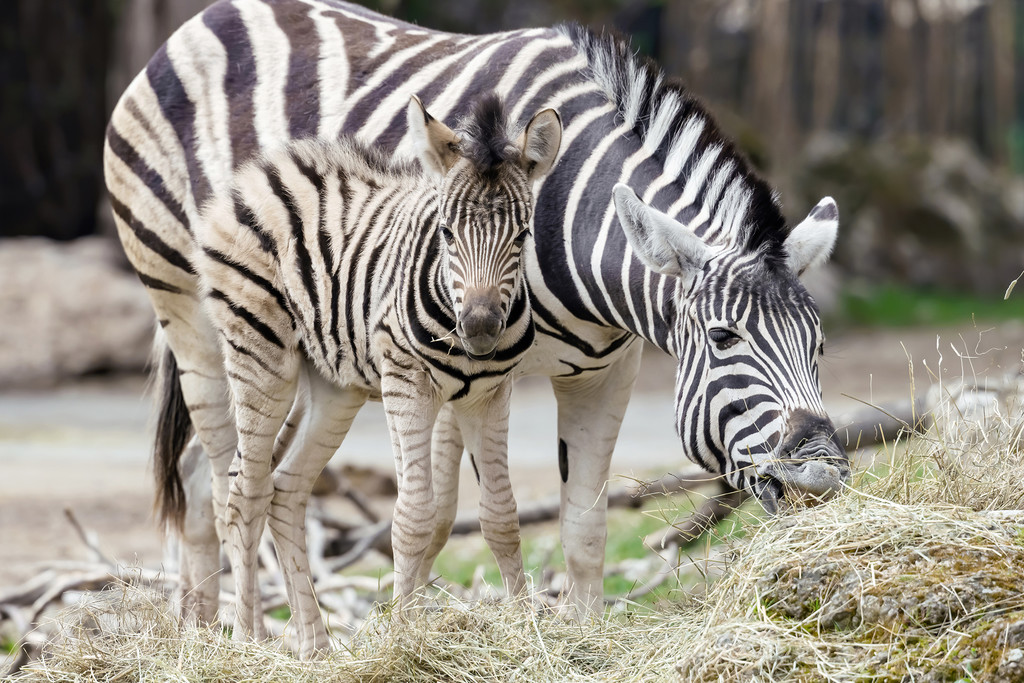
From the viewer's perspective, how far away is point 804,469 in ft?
12.2

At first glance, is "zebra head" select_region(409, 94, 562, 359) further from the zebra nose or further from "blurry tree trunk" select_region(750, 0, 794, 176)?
"blurry tree trunk" select_region(750, 0, 794, 176)

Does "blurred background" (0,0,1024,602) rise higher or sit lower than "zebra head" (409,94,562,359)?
lower

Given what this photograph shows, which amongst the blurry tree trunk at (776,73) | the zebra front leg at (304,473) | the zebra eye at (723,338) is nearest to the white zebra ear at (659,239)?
the zebra eye at (723,338)

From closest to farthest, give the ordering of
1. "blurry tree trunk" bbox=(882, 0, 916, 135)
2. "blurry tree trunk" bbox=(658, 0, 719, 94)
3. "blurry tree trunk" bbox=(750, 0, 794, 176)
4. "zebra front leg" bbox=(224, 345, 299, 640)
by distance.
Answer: "zebra front leg" bbox=(224, 345, 299, 640)
"blurry tree trunk" bbox=(750, 0, 794, 176)
"blurry tree trunk" bbox=(658, 0, 719, 94)
"blurry tree trunk" bbox=(882, 0, 916, 135)

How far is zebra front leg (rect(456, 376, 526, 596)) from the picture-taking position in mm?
4566

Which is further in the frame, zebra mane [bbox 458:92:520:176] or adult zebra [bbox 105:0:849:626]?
adult zebra [bbox 105:0:849:626]

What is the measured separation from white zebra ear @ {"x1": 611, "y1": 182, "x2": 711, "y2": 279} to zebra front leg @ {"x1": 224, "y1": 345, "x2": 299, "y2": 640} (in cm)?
162

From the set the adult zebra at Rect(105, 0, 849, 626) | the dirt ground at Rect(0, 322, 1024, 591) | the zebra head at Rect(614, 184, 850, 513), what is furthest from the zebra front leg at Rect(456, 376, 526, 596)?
the dirt ground at Rect(0, 322, 1024, 591)

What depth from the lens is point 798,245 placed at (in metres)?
4.19

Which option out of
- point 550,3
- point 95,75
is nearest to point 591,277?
point 550,3

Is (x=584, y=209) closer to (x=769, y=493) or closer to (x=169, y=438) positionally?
(x=769, y=493)

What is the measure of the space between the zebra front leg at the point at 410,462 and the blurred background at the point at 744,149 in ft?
5.58

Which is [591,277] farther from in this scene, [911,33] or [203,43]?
[911,33]

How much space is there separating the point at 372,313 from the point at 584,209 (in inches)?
43.5
